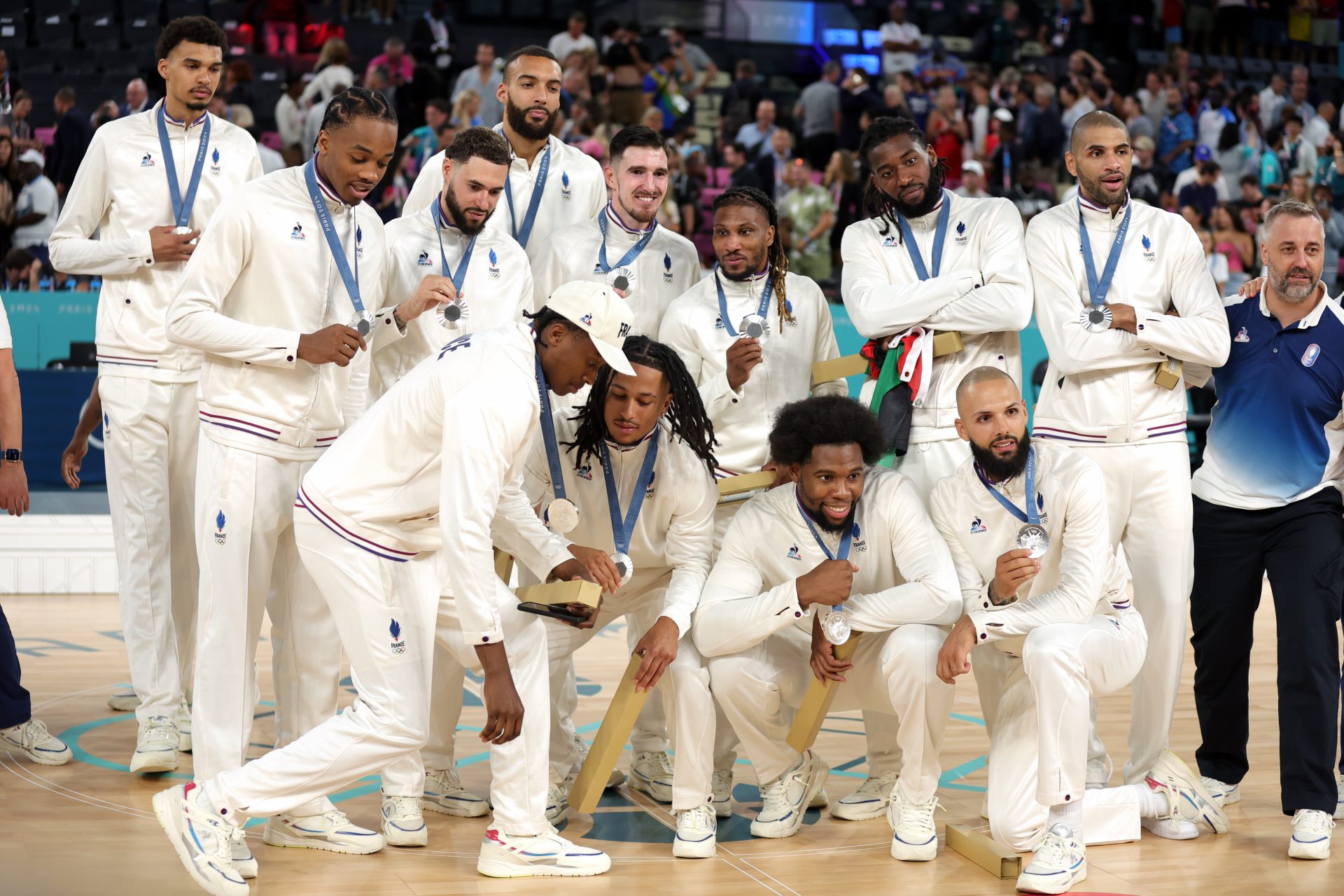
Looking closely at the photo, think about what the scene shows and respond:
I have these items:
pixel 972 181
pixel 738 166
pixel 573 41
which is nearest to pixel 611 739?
pixel 738 166

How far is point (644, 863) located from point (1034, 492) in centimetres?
189

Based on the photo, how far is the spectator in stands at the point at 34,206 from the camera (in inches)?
450

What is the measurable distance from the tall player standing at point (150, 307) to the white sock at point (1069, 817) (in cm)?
346

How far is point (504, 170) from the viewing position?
18.9 ft

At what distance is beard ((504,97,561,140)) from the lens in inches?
255

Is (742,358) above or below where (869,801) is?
above

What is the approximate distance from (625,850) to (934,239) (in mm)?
2722

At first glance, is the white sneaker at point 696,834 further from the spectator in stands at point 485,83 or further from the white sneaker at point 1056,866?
the spectator in stands at point 485,83

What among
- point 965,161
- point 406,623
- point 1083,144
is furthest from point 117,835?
point 965,161

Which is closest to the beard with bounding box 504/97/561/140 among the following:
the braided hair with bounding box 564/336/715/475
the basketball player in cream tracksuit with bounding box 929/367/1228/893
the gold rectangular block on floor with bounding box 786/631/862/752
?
the braided hair with bounding box 564/336/715/475

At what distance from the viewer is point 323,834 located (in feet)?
16.7

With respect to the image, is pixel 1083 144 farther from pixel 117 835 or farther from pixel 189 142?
pixel 117 835

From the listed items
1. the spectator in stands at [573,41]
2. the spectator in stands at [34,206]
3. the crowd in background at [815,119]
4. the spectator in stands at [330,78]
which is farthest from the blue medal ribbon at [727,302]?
the spectator in stands at [573,41]

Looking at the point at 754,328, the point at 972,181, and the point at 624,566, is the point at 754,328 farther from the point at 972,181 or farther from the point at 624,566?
the point at 972,181
